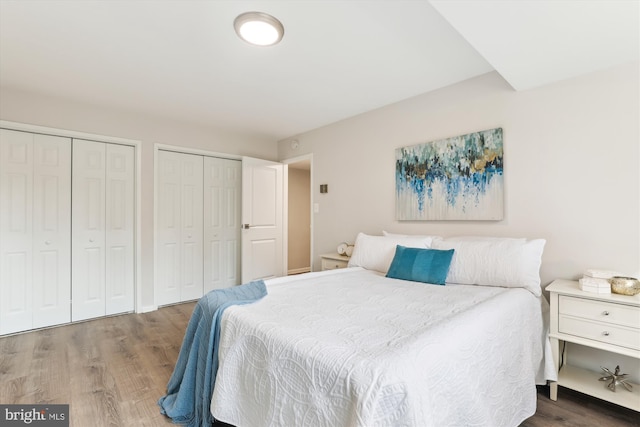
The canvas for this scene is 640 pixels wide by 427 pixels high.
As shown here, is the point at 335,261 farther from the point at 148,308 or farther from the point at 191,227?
the point at 148,308

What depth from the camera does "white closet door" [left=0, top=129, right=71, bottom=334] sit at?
9.58 feet

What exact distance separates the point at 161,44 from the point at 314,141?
2257 mm

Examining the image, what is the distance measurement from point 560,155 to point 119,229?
4.22 metres

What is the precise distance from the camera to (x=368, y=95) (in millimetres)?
3039

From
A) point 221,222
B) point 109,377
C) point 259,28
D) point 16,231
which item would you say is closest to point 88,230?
point 16,231

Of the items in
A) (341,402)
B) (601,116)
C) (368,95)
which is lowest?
(341,402)

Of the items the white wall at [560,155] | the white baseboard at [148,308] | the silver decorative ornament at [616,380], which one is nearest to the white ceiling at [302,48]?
the white wall at [560,155]

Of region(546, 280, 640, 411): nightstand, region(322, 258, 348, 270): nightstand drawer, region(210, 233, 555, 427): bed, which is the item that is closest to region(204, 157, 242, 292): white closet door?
region(322, 258, 348, 270): nightstand drawer

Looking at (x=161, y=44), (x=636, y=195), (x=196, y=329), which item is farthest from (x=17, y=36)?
(x=636, y=195)

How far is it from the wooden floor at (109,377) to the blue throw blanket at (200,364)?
13cm

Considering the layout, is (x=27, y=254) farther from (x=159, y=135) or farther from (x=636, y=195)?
(x=636, y=195)

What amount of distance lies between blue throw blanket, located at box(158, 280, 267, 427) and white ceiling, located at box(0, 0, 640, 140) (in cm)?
164

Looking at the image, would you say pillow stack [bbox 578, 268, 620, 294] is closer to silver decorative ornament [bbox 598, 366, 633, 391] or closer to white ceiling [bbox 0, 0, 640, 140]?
silver decorative ornament [bbox 598, 366, 633, 391]

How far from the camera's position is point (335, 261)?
343cm
